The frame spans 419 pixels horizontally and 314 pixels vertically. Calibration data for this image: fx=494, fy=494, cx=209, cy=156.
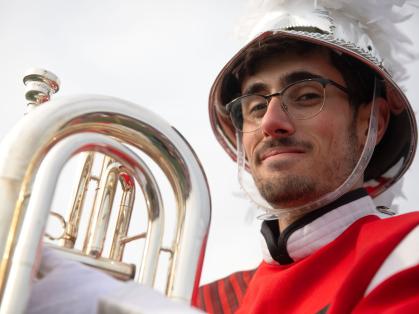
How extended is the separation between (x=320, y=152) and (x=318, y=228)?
1.34 ft

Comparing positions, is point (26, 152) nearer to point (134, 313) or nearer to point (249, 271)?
point (134, 313)

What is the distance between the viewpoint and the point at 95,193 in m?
2.01

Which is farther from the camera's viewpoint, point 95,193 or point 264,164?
point 264,164

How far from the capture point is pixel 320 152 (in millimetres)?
2447

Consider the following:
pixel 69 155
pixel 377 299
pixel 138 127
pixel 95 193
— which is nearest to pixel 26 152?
pixel 69 155

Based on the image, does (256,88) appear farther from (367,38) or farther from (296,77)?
(367,38)

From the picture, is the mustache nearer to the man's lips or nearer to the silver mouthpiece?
the man's lips

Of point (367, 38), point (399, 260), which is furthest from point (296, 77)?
point (399, 260)

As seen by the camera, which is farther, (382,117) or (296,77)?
(382,117)

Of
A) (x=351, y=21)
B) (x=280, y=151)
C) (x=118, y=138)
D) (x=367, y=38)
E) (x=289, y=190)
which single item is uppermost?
→ (x=351, y=21)

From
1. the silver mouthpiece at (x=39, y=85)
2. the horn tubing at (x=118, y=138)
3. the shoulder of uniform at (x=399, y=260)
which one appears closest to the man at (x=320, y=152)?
the shoulder of uniform at (x=399, y=260)

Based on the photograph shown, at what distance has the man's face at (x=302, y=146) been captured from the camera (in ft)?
7.93

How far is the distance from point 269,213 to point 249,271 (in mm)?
862

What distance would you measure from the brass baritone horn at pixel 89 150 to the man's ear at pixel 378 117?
4.84 ft
